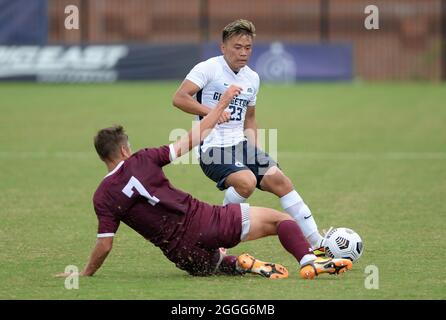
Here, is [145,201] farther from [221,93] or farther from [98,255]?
[221,93]

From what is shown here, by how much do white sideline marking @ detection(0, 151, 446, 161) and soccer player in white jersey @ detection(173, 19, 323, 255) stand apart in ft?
24.5

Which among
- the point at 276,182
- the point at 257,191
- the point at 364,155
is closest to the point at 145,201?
the point at 276,182

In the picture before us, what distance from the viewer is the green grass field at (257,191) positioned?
26.0 feet

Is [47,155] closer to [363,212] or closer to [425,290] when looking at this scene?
[363,212]

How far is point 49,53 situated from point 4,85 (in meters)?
1.61

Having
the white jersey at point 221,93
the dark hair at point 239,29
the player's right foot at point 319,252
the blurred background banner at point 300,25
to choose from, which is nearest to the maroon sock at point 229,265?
the player's right foot at point 319,252

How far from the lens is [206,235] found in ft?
26.8

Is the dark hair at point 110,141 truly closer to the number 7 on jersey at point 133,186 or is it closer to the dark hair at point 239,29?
the number 7 on jersey at point 133,186

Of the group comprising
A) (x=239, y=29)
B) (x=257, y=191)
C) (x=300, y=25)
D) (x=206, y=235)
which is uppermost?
(x=239, y=29)

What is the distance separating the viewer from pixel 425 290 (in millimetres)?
7648

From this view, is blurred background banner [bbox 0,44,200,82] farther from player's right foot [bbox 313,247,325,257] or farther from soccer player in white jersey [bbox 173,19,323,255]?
player's right foot [bbox 313,247,325,257]

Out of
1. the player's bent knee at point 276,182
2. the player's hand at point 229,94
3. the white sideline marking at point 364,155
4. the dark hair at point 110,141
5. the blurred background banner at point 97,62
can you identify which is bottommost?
the white sideline marking at point 364,155

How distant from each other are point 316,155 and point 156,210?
9.74 meters
